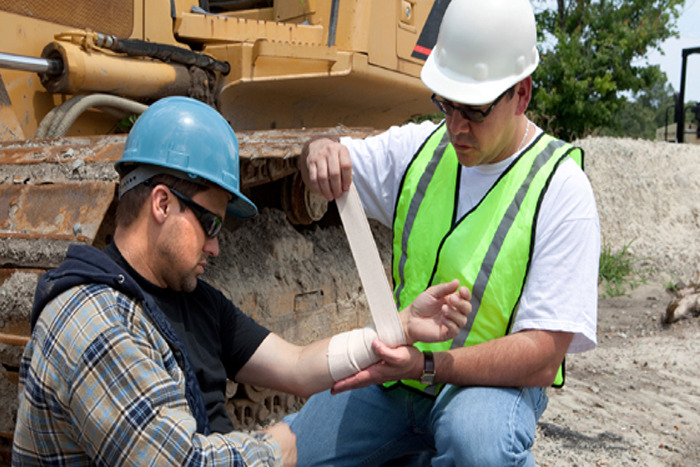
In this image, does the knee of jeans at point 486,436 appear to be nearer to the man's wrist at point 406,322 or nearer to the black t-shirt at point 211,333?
the man's wrist at point 406,322

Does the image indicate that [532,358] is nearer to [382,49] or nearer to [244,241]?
[244,241]

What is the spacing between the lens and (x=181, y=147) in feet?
6.20

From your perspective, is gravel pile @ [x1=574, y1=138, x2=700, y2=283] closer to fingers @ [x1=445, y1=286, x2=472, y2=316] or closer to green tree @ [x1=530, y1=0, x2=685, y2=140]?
green tree @ [x1=530, y1=0, x2=685, y2=140]

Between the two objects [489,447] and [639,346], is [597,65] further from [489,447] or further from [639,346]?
[489,447]

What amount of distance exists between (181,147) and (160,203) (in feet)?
0.53

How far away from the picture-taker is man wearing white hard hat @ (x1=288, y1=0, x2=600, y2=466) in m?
2.17

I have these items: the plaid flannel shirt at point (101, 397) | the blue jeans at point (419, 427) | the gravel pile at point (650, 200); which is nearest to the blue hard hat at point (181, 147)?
the plaid flannel shirt at point (101, 397)

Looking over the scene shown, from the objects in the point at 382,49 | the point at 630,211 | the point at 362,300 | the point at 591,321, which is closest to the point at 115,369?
the point at 591,321

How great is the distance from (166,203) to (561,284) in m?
1.20

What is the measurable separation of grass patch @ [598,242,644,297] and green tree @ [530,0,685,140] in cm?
643

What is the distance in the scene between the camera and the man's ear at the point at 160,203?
1.83m

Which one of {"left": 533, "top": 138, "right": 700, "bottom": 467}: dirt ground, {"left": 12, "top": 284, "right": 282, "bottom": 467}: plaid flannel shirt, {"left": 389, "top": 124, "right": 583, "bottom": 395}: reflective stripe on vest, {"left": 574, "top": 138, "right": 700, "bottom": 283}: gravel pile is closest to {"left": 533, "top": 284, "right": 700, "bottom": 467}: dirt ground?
{"left": 533, "top": 138, "right": 700, "bottom": 467}: dirt ground

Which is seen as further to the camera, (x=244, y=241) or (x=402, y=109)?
(x=402, y=109)

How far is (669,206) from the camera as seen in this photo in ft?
38.6
